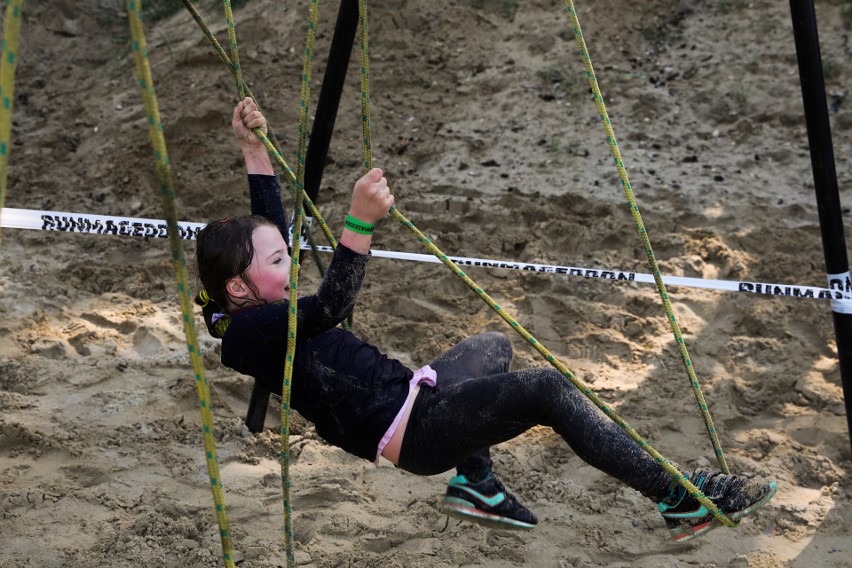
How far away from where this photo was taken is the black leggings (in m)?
2.16

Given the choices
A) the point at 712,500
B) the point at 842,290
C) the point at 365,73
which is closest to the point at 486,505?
the point at 712,500

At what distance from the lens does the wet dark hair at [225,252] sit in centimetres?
217

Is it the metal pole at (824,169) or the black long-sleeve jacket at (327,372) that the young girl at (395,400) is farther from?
the metal pole at (824,169)

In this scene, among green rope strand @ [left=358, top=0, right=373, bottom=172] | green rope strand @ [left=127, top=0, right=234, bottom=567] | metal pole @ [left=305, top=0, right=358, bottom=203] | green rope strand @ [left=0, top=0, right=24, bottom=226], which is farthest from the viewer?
metal pole @ [left=305, top=0, right=358, bottom=203]

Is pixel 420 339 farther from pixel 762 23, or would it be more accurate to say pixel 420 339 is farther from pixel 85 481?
pixel 762 23

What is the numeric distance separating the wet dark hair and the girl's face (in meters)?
0.01

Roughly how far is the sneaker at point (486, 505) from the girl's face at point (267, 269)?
711mm

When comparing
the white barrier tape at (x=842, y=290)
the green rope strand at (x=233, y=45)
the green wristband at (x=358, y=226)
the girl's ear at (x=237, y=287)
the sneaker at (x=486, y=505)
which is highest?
the green rope strand at (x=233, y=45)

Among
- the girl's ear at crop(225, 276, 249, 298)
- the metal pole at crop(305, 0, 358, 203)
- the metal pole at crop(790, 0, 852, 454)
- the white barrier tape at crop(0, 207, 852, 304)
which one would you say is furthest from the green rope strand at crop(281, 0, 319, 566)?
the metal pole at crop(790, 0, 852, 454)

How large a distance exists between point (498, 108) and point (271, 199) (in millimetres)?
3161

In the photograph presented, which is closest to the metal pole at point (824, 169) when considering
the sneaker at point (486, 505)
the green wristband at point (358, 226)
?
the sneaker at point (486, 505)

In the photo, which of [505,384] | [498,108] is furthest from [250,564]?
[498,108]

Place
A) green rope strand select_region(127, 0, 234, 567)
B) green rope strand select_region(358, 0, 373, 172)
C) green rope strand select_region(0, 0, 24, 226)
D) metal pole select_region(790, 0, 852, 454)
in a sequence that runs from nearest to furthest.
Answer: green rope strand select_region(0, 0, 24, 226) → green rope strand select_region(127, 0, 234, 567) → green rope strand select_region(358, 0, 373, 172) → metal pole select_region(790, 0, 852, 454)

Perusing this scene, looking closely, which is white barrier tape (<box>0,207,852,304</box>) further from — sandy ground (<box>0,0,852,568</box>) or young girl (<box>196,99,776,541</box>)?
young girl (<box>196,99,776,541</box>)
